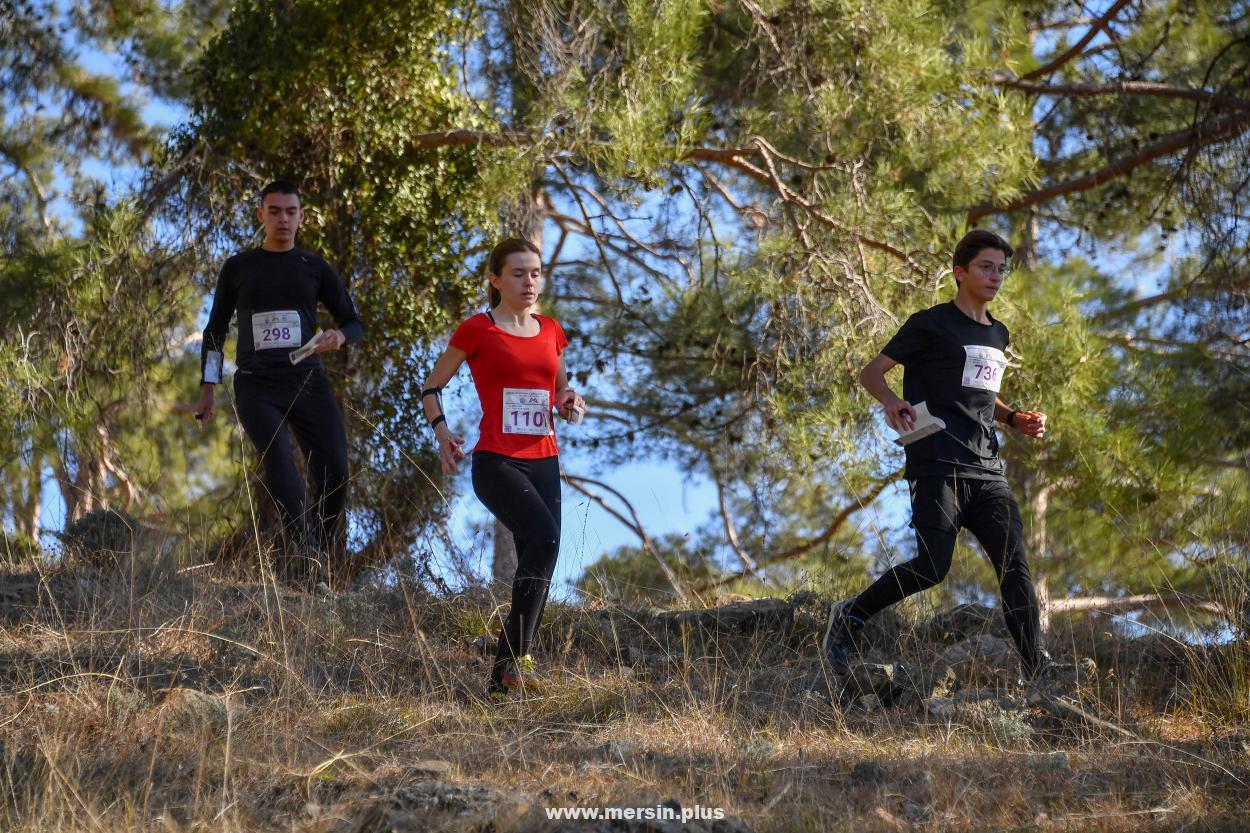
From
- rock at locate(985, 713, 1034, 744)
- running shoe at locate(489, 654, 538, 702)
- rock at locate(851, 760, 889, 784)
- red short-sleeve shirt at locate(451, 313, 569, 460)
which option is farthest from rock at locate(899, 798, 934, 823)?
red short-sleeve shirt at locate(451, 313, 569, 460)

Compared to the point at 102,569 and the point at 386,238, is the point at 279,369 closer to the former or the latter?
the point at 102,569

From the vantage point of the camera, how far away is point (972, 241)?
4598 mm

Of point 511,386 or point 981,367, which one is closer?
point 511,386

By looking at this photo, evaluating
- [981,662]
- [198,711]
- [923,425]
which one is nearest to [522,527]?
[198,711]

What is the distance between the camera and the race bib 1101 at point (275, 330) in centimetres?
555

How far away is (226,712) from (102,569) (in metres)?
1.90

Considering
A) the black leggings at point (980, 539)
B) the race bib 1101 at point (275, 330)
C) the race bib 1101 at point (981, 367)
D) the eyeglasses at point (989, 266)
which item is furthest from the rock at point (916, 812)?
the race bib 1101 at point (275, 330)

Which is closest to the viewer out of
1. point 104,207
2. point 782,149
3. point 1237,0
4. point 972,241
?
point 972,241

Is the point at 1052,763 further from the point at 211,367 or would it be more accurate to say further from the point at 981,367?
the point at 211,367

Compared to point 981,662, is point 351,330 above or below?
above

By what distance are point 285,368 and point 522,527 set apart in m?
1.82

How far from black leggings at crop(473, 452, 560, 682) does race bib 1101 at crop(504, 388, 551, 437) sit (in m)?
0.11

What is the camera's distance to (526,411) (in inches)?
172

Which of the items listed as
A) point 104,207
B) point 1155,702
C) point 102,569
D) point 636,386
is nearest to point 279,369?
point 102,569
